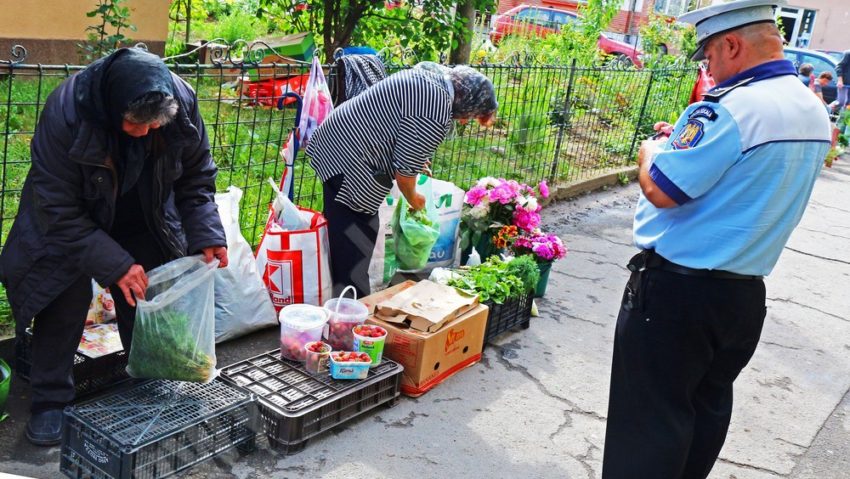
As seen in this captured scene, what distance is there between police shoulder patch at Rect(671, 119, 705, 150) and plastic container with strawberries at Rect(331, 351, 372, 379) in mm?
1757

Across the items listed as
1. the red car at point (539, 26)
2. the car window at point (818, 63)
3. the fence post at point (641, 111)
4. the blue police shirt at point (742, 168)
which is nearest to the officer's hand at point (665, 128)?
the blue police shirt at point (742, 168)

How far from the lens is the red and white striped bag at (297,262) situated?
4348 mm

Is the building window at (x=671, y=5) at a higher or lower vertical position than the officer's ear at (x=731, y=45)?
higher

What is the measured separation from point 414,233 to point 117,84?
2463 millimetres

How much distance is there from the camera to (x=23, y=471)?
3.08 m

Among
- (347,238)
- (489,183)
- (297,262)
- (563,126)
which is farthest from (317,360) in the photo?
(563,126)

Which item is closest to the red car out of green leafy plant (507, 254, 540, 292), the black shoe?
green leafy plant (507, 254, 540, 292)

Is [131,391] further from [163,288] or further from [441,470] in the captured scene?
[441,470]

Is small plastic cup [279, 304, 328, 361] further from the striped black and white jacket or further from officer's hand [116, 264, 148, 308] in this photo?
officer's hand [116, 264, 148, 308]

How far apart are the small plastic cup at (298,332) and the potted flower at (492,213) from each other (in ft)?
6.13

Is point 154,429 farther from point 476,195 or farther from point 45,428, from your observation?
point 476,195

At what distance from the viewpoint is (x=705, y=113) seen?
2594 mm

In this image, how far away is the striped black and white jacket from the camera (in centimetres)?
415

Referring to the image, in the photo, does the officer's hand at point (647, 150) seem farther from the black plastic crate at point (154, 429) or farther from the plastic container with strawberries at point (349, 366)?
the black plastic crate at point (154, 429)
